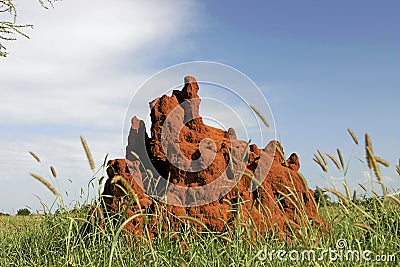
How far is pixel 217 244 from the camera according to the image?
5.80m

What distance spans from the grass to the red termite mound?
33cm

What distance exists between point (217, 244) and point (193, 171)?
1.22 m

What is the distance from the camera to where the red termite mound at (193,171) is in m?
6.48

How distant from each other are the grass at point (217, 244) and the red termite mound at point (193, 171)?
1.08ft

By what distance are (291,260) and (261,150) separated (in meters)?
3.15

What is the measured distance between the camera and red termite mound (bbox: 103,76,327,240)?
21.3ft

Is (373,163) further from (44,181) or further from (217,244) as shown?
(44,181)

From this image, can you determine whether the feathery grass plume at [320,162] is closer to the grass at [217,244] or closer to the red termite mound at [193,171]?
the grass at [217,244]

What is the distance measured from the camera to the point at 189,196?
6590mm

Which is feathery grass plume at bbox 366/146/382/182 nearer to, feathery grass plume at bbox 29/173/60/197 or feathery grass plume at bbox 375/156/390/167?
feathery grass plume at bbox 375/156/390/167

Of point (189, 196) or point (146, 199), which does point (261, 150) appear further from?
point (146, 199)

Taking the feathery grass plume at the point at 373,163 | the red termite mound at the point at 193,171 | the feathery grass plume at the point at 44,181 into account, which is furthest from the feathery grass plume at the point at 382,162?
the feathery grass plume at the point at 44,181

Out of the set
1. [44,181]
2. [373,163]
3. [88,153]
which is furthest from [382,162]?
[44,181]

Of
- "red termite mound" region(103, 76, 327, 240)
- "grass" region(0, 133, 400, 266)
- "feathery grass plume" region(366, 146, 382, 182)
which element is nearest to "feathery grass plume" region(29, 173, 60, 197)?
"grass" region(0, 133, 400, 266)
